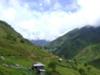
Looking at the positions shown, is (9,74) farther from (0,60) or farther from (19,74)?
(0,60)

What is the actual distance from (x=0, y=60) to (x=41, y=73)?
90.4ft

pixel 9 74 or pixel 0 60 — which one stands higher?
pixel 0 60

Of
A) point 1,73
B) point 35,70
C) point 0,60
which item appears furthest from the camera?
point 0,60

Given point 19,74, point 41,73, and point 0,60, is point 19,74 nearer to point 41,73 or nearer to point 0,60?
point 41,73

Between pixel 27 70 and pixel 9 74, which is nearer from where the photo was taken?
pixel 9 74

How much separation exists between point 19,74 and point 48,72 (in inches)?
1541

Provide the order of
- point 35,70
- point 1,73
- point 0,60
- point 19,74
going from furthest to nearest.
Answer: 1. point 0,60
2. point 35,70
3. point 19,74
4. point 1,73

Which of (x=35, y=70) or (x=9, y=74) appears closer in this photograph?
(x=9, y=74)

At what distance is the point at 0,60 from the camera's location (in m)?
192

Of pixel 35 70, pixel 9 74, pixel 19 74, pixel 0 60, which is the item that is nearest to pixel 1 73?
pixel 9 74

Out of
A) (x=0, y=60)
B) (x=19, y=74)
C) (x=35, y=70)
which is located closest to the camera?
(x=19, y=74)

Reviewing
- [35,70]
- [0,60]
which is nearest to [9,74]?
[35,70]

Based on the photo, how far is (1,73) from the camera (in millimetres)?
145125

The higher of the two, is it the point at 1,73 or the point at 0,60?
the point at 0,60
